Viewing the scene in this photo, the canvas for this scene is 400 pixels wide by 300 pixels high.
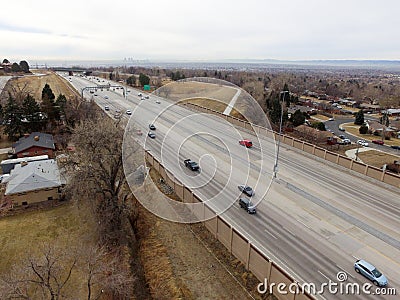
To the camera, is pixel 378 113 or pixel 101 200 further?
pixel 378 113

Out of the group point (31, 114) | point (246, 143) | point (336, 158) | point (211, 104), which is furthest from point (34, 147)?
point (336, 158)

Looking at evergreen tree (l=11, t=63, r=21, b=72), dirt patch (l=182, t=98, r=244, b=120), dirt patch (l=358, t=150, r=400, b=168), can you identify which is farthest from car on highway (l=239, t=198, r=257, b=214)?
evergreen tree (l=11, t=63, r=21, b=72)

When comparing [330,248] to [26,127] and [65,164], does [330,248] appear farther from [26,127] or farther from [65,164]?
[26,127]

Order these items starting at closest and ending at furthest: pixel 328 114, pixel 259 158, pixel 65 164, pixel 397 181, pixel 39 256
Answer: pixel 39 256
pixel 65 164
pixel 397 181
pixel 259 158
pixel 328 114

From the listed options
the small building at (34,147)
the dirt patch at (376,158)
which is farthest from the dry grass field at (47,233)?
the dirt patch at (376,158)

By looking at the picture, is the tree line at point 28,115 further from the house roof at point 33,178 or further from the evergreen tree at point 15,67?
the evergreen tree at point 15,67

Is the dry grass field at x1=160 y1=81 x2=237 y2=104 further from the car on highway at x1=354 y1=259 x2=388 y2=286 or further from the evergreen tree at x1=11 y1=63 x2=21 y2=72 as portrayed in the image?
the evergreen tree at x1=11 y1=63 x2=21 y2=72

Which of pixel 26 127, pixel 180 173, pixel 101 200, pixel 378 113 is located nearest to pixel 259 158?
pixel 180 173
